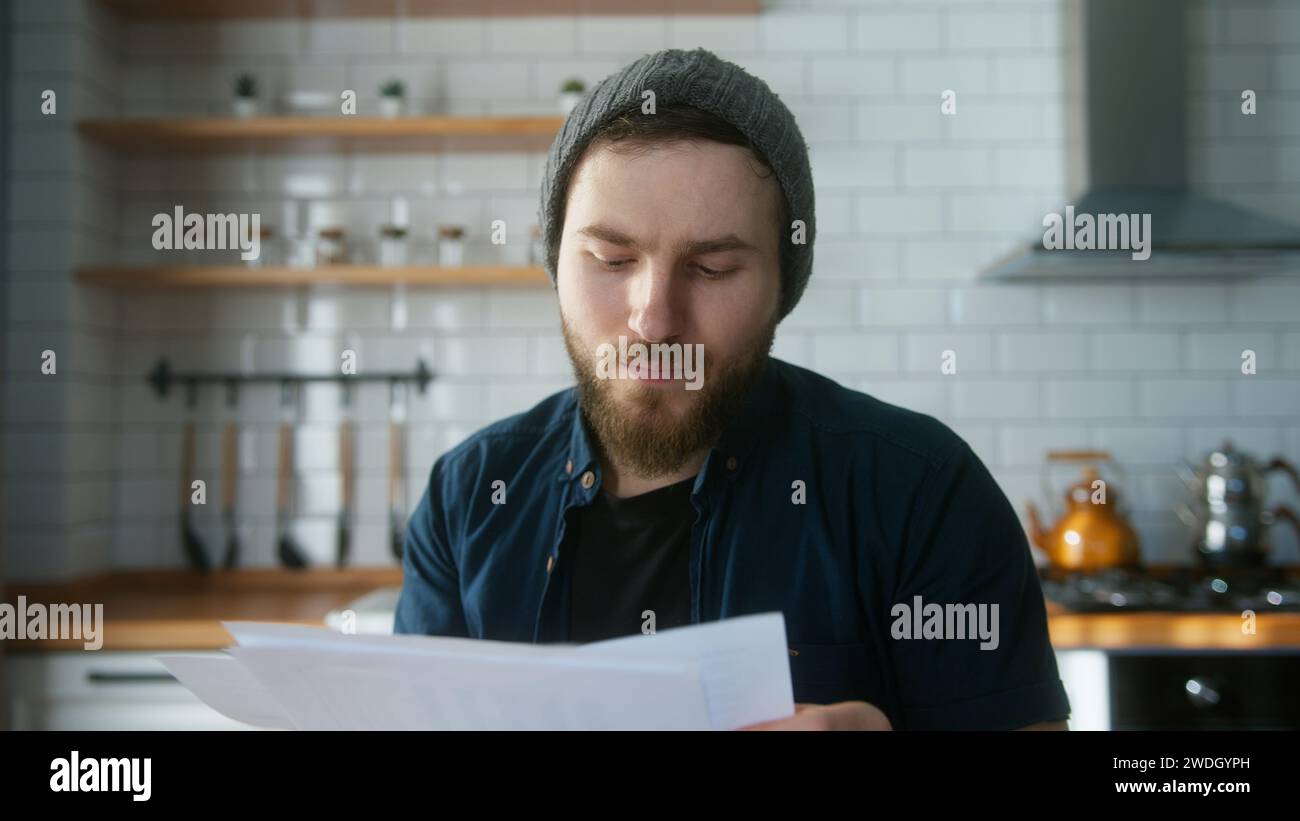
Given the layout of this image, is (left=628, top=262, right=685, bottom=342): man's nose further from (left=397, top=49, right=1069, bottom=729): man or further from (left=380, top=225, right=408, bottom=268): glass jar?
(left=380, top=225, right=408, bottom=268): glass jar

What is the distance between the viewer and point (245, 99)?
1881 mm

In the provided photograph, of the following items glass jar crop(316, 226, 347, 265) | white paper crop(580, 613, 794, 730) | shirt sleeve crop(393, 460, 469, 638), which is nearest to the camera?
white paper crop(580, 613, 794, 730)

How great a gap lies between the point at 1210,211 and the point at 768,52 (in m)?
0.89

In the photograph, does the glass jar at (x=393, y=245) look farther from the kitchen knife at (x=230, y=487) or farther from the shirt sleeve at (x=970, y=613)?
the shirt sleeve at (x=970, y=613)

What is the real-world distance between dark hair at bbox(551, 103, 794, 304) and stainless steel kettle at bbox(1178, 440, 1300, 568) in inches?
56.2

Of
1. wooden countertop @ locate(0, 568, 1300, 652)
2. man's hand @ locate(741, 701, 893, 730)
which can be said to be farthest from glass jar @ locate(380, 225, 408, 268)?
man's hand @ locate(741, 701, 893, 730)

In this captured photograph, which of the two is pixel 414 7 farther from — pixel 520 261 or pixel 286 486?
A: pixel 286 486

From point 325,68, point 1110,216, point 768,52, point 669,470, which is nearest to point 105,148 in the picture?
point 325,68

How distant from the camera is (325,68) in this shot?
76.5 inches

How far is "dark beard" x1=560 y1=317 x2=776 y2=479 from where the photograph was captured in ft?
2.79

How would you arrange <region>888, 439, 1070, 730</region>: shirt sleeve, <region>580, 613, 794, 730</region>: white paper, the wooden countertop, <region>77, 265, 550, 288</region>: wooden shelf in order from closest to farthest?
<region>580, 613, 794, 730</region>: white paper < <region>888, 439, 1070, 730</region>: shirt sleeve < the wooden countertop < <region>77, 265, 550, 288</region>: wooden shelf

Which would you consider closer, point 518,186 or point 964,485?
point 964,485

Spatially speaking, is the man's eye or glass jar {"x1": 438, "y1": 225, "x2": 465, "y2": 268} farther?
glass jar {"x1": 438, "y1": 225, "x2": 465, "y2": 268}
